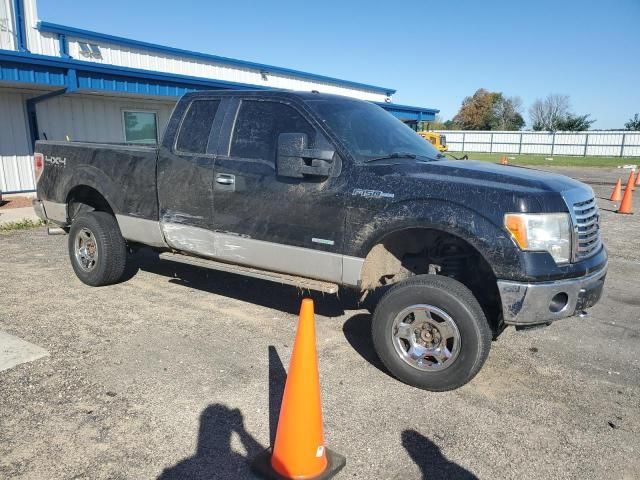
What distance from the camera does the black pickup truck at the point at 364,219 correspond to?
11.5 ft

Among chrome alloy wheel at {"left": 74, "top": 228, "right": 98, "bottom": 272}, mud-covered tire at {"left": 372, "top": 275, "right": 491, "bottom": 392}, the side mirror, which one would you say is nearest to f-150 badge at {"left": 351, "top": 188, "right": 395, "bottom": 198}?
the side mirror

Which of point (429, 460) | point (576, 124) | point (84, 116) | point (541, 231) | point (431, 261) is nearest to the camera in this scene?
point (429, 460)

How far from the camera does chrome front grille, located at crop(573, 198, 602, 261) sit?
3577 millimetres

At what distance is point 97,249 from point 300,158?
3.00 meters

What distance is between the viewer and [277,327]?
193 inches

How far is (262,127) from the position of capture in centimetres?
466

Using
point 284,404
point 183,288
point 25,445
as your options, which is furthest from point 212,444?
point 183,288

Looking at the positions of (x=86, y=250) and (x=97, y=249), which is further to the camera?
(x=86, y=250)

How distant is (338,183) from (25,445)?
8.98ft

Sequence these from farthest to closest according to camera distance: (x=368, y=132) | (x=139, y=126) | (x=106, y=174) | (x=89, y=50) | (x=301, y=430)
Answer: (x=139, y=126) < (x=89, y=50) < (x=106, y=174) < (x=368, y=132) < (x=301, y=430)

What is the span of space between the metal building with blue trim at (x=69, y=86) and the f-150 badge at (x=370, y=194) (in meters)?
9.54

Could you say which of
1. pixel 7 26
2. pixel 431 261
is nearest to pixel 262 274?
pixel 431 261

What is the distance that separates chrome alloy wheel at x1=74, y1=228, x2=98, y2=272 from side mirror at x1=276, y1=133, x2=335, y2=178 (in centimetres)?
289

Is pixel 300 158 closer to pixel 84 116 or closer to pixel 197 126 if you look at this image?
pixel 197 126
